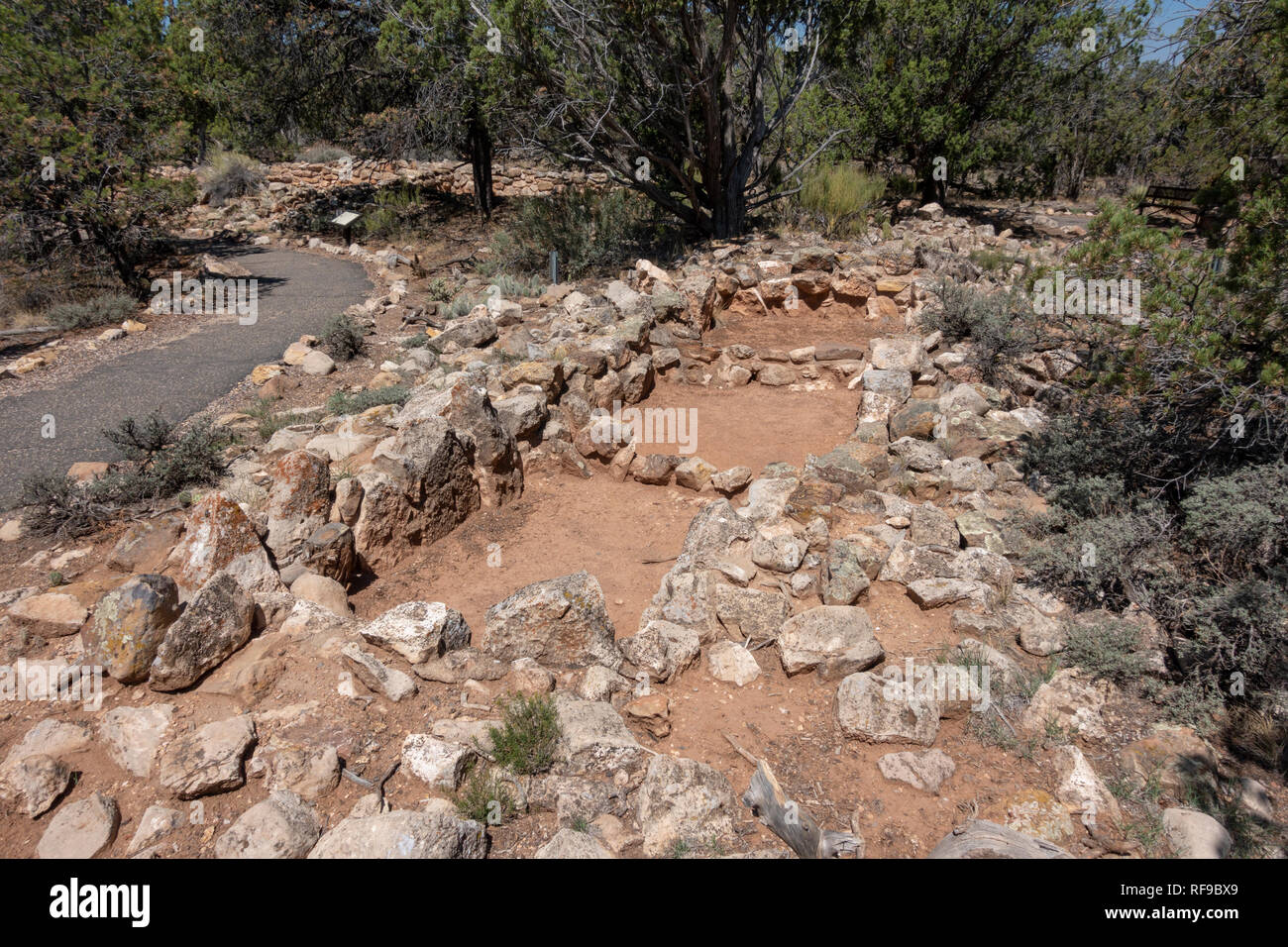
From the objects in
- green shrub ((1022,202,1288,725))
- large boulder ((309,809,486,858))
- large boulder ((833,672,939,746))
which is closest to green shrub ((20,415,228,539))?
large boulder ((309,809,486,858))

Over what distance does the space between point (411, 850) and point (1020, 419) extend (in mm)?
5854

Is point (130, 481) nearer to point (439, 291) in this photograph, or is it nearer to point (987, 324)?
point (439, 291)

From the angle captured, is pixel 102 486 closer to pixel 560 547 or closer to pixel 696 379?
pixel 560 547

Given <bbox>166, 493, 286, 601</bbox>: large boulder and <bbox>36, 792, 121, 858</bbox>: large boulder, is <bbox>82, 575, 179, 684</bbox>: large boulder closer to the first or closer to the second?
<bbox>166, 493, 286, 601</bbox>: large boulder

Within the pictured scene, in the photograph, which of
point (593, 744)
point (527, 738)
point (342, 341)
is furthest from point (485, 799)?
point (342, 341)

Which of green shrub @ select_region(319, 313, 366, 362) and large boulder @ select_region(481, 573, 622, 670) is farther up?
green shrub @ select_region(319, 313, 366, 362)

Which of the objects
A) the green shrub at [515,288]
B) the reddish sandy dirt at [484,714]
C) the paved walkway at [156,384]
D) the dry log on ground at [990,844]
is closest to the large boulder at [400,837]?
the reddish sandy dirt at [484,714]

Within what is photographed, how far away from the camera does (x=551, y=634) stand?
3623 mm

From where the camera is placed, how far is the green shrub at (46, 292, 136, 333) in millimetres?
9406

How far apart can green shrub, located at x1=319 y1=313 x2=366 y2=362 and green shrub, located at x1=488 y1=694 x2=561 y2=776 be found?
21.8 feet

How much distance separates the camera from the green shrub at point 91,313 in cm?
941

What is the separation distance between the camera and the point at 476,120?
14328 mm

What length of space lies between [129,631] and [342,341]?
19.4 feet

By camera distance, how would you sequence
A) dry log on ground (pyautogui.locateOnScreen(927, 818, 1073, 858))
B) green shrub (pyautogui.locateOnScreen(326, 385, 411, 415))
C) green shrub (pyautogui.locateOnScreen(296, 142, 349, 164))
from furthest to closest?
green shrub (pyautogui.locateOnScreen(296, 142, 349, 164))
green shrub (pyautogui.locateOnScreen(326, 385, 411, 415))
dry log on ground (pyautogui.locateOnScreen(927, 818, 1073, 858))
